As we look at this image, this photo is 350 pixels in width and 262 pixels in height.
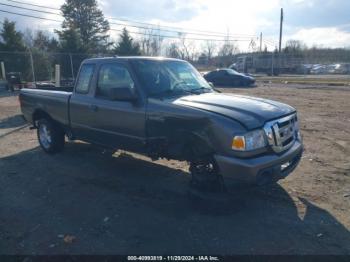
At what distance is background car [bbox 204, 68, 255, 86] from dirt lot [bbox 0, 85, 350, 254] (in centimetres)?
2006

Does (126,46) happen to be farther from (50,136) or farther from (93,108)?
(93,108)

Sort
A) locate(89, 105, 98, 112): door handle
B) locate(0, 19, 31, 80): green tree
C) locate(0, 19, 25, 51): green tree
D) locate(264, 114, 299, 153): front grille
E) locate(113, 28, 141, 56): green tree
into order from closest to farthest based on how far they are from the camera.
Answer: locate(264, 114, 299, 153): front grille < locate(89, 105, 98, 112): door handle < locate(0, 19, 31, 80): green tree < locate(0, 19, 25, 51): green tree < locate(113, 28, 141, 56): green tree

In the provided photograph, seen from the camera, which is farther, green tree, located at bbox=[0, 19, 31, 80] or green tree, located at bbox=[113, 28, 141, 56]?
green tree, located at bbox=[113, 28, 141, 56]

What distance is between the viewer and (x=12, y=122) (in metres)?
11.3

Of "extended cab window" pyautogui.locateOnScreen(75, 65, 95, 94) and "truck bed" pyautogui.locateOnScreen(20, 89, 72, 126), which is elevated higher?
"extended cab window" pyautogui.locateOnScreen(75, 65, 95, 94)

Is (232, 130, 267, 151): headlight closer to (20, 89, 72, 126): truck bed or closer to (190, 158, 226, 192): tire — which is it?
(190, 158, 226, 192): tire

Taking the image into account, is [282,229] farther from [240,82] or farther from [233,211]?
[240,82]

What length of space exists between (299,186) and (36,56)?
26338 mm

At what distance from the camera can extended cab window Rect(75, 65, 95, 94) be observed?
593cm

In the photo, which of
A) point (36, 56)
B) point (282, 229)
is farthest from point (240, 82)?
point (282, 229)

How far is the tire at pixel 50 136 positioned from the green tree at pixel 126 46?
1091 inches

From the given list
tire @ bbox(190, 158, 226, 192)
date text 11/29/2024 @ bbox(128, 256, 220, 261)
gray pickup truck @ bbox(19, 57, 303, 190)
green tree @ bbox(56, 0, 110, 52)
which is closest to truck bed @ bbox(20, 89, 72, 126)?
gray pickup truck @ bbox(19, 57, 303, 190)

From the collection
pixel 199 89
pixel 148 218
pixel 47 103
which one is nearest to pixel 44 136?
pixel 47 103

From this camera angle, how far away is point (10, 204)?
4.80m
